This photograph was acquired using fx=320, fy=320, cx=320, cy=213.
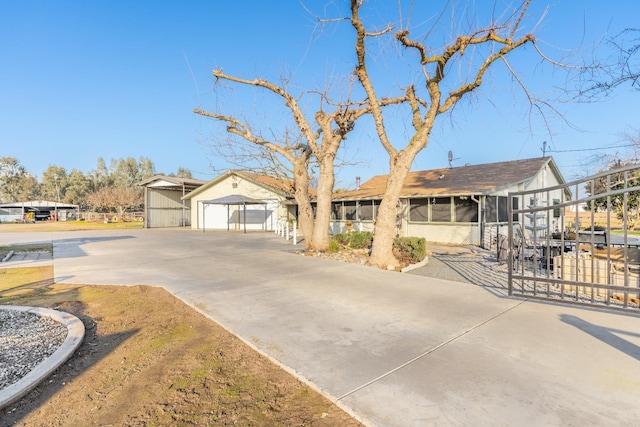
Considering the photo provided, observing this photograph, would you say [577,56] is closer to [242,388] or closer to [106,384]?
[242,388]

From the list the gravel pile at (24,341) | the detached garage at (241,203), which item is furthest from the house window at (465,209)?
the gravel pile at (24,341)

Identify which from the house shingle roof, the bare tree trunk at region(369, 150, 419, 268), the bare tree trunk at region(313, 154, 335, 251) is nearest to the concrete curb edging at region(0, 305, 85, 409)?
the bare tree trunk at region(369, 150, 419, 268)

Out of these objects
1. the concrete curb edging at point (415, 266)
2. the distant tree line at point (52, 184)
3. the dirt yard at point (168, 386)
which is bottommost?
the concrete curb edging at point (415, 266)

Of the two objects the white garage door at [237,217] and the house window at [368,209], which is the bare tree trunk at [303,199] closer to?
the house window at [368,209]

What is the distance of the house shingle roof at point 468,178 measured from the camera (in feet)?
46.5

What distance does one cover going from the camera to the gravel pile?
2815 mm

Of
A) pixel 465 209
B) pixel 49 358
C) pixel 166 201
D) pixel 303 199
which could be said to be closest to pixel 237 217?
pixel 166 201

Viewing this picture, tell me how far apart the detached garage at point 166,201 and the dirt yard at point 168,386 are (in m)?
24.9

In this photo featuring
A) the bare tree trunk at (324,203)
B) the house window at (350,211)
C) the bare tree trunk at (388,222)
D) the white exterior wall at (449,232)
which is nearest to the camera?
the bare tree trunk at (388,222)

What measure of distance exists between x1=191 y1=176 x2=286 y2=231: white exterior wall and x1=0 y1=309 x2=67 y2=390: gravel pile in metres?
18.0

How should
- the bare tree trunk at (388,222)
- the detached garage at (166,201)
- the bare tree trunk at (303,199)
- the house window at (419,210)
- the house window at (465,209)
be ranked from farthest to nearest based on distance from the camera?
1. the detached garage at (166,201)
2. the house window at (419,210)
3. the house window at (465,209)
4. the bare tree trunk at (303,199)
5. the bare tree trunk at (388,222)

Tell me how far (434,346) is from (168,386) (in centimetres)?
247

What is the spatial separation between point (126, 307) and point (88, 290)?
5.45 feet

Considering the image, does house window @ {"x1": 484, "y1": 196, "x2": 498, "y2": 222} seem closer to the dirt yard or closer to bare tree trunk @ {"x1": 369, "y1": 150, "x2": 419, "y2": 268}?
bare tree trunk @ {"x1": 369, "y1": 150, "x2": 419, "y2": 268}
